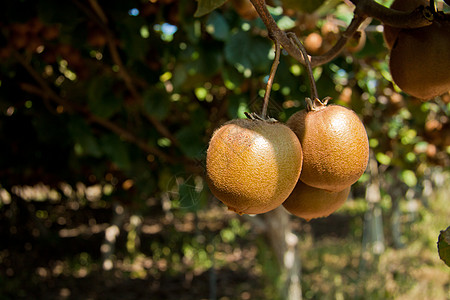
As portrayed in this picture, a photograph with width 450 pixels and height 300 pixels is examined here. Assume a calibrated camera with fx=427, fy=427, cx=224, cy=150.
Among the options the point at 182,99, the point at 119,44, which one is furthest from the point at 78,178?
the point at 119,44

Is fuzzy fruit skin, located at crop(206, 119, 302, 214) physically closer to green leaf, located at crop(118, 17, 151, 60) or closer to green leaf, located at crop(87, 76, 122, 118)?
green leaf, located at crop(118, 17, 151, 60)

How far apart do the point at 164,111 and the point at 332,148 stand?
1.65 metres

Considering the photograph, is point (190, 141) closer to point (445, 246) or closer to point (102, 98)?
point (102, 98)

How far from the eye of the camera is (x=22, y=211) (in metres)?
5.02

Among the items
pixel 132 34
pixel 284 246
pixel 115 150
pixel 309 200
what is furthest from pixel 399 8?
pixel 284 246

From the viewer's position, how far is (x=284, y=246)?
3422mm

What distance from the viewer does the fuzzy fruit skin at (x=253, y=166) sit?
1.72 feet

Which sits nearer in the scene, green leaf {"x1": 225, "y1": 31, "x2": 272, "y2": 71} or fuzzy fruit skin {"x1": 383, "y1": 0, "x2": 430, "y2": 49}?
fuzzy fruit skin {"x1": 383, "y1": 0, "x2": 430, "y2": 49}

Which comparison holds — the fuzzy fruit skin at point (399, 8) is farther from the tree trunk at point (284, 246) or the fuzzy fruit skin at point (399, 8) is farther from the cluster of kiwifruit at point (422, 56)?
the tree trunk at point (284, 246)

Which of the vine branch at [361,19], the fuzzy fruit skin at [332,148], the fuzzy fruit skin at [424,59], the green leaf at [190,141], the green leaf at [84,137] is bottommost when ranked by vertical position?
the green leaf at [190,141]

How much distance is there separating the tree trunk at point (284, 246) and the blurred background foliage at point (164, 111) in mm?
249

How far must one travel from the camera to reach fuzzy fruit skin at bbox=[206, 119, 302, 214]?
52 centimetres

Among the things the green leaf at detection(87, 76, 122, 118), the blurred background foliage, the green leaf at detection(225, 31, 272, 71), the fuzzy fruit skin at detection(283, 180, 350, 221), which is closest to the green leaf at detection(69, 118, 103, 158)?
the blurred background foliage

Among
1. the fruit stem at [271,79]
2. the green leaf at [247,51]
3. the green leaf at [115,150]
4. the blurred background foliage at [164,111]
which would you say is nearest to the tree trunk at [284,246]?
the blurred background foliage at [164,111]
